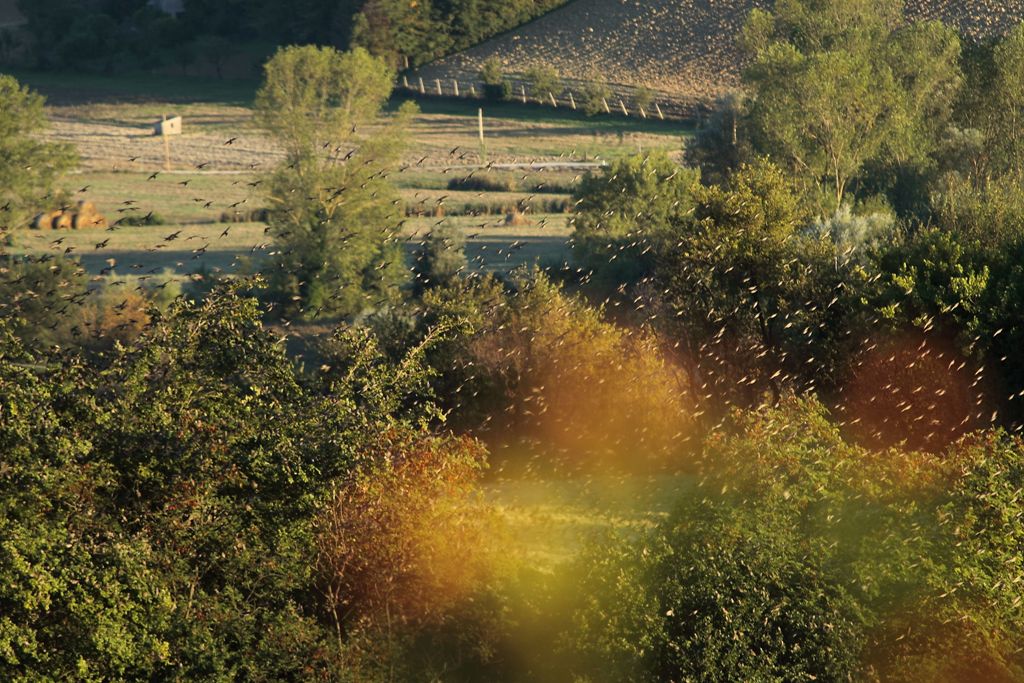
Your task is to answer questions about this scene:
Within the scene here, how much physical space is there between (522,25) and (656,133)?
27.6 meters

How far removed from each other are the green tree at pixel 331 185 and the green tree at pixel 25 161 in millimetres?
10386

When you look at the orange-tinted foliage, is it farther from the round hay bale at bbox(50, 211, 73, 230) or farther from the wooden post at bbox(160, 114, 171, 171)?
the wooden post at bbox(160, 114, 171, 171)

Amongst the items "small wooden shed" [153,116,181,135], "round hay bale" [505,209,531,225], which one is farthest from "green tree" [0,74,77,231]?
"round hay bale" [505,209,531,225]

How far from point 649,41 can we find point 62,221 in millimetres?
48145

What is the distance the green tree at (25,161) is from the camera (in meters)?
68.7

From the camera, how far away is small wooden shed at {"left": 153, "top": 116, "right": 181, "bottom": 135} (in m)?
89.0

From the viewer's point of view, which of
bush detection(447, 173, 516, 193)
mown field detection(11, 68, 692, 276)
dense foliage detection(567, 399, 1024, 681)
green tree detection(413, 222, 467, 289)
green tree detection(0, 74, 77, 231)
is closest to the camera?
dense foliage detection(567, 399, 1024, 681)

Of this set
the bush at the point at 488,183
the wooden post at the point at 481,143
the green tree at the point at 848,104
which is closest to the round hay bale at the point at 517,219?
the bush at the point at 488,183

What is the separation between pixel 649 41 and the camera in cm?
10225

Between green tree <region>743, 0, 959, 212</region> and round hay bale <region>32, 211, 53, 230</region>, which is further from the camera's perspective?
round hay bale <region>32, 211, 53, 230</region>

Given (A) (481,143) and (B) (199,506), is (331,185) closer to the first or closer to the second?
(A) (481,143)

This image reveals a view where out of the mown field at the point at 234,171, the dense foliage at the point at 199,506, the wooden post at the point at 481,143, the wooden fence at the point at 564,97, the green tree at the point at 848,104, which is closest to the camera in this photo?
the dense foliage at the point at 199,506

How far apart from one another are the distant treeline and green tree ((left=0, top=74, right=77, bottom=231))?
28912 mm

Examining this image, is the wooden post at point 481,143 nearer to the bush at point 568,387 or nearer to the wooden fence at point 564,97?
the wooden fence at point 564,97
